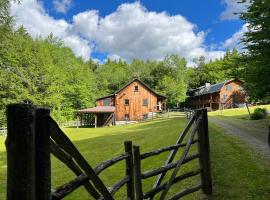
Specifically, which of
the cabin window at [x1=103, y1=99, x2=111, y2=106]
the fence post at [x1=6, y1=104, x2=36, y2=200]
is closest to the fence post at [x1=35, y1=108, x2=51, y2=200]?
the fence post at [x1=6, y1=104, x2=36, y2=200]

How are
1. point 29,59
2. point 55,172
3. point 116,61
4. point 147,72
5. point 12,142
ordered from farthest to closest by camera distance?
point 116,61
point 147,72
point 29,59
point 55,172
point 12,142

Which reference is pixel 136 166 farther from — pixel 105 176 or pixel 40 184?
pixel 105 176

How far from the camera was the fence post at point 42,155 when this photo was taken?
145 inches

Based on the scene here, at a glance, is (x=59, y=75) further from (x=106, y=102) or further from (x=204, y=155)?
(x=204, y=155)

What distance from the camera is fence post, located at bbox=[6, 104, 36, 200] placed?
3420mm

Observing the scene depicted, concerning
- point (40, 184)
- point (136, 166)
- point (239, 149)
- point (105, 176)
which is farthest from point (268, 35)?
point (40, 184)

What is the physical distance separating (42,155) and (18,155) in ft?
1.12

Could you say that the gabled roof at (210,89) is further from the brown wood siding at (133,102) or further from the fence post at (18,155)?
the fence post at (18,155)

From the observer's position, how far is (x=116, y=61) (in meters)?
133

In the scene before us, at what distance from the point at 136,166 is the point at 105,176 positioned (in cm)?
628

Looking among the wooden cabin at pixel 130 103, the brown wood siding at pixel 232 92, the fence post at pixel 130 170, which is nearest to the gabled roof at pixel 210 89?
the brown wood siding at pixel 232 92

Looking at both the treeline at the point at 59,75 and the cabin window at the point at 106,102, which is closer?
the treeline at the point at 59,75

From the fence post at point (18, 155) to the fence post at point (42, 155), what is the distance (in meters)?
0.20

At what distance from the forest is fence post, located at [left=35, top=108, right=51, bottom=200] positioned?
1745 cm
